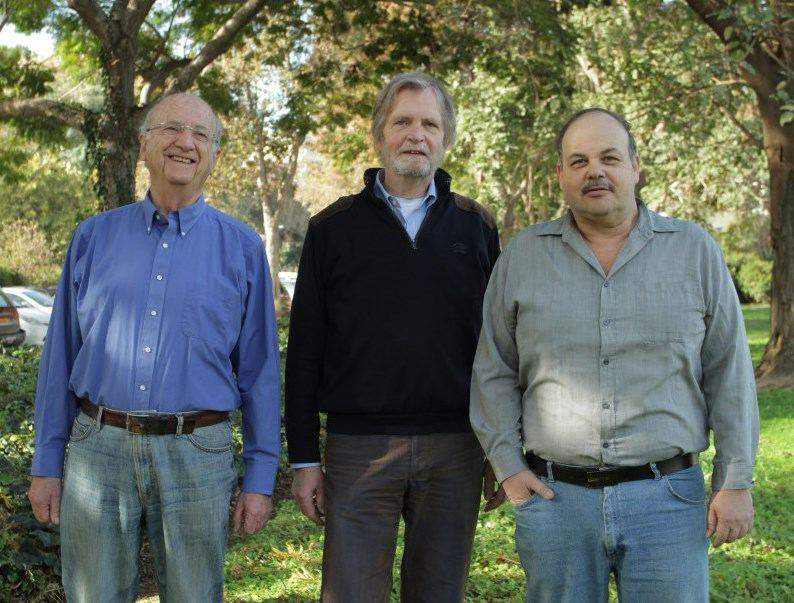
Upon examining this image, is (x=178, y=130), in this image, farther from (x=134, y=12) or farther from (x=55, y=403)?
(x=134, y=12)

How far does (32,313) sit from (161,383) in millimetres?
20981

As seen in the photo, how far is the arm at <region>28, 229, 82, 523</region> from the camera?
3.23 meters

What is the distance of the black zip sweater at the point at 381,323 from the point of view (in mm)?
3408

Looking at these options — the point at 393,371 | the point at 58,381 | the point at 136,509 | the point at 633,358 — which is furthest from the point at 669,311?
the point at 58,381

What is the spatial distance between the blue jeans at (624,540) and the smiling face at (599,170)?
88 cm

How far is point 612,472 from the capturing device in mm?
2939

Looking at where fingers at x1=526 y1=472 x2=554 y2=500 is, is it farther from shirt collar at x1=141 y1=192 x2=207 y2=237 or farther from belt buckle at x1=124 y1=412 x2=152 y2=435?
shirt collar at x1=141 y1=192 x2=207 y2=237

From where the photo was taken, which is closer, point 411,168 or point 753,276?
point 411,168

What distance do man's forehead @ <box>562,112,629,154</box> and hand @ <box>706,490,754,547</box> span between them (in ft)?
3.81

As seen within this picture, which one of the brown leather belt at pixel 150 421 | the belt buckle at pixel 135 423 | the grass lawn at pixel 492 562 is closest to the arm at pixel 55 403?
the brown leather belt at pixel 150 421

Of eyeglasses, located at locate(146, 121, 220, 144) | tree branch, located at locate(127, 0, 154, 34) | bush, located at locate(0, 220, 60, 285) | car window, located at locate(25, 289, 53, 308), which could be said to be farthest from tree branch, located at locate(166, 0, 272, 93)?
bush, located at locate(0, 220, 60, 285)

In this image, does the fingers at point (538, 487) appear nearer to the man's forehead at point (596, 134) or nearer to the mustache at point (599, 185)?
the mustache at point (599, 185)

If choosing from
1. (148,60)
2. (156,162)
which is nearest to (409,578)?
(156,162)

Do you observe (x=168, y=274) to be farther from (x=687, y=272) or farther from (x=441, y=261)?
(x=687, y=272)
